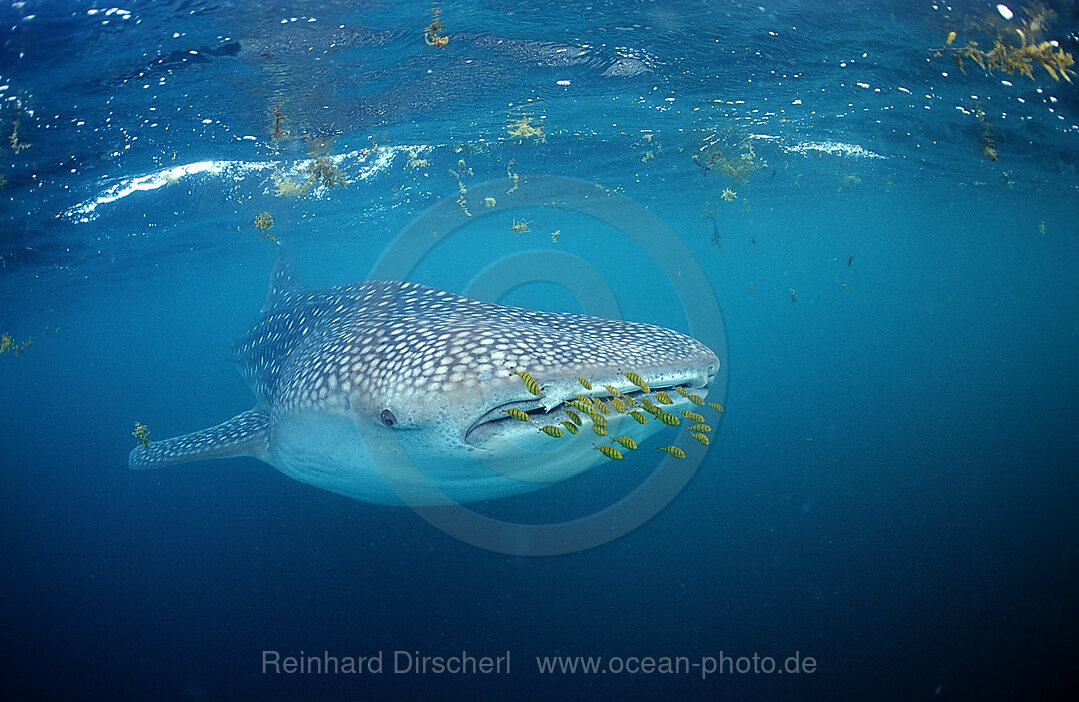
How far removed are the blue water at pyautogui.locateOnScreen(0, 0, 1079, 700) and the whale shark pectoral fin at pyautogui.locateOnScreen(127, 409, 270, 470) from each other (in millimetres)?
2874

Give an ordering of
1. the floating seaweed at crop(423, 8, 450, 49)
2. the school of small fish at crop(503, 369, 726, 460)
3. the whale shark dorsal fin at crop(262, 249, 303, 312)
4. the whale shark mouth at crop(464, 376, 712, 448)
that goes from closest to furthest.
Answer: the school of small fish at crop(503, 369, 726, 460)
the whale shark mouth at crop(464, 376, 712, 448)
the floating seaweed at crop(423, 8, 450, 49)
the whale shark dorsal fin at crop(262, 249, 303, 312)

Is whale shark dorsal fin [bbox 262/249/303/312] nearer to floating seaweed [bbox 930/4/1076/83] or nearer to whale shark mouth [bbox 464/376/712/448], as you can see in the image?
whale shark mouth [bbox 464/376/712/448]

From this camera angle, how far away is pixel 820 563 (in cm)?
791

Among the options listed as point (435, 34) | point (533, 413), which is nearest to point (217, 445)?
point (533, 413)

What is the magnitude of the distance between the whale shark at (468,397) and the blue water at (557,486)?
252cm

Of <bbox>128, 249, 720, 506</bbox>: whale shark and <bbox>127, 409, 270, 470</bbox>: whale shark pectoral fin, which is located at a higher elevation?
<bbox>128, 249, 720, 506</bbox>: whale shark

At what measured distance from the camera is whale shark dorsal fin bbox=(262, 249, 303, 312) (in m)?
9.09

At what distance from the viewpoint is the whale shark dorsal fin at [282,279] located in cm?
909

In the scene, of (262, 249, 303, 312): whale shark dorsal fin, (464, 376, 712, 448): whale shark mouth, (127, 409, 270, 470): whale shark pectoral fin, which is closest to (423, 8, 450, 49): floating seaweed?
(262, 249, 303, 312): whale shark dorsal fin

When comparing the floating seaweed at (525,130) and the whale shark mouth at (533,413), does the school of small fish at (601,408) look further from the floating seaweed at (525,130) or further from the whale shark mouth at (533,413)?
the floating seaweed at (525,130)

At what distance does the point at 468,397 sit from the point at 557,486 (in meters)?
7.05

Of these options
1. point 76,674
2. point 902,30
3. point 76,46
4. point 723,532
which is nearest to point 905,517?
point 723,532

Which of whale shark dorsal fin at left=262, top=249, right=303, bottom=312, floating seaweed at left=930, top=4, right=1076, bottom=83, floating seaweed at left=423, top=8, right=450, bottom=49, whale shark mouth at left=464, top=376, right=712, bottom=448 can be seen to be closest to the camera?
whale shark mouth at left=464, top=376, right=712, bottom=448

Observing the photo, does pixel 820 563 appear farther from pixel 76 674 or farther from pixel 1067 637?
pixel 76 674
